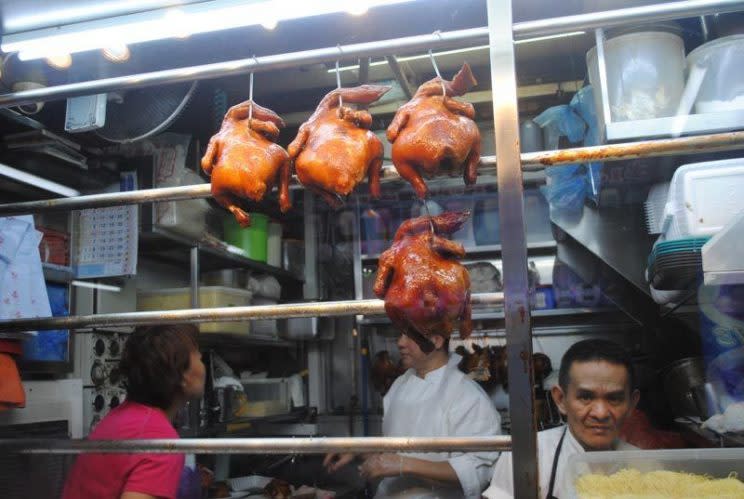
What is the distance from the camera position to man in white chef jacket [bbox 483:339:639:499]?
2.74 metres

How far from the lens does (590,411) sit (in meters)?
2.74

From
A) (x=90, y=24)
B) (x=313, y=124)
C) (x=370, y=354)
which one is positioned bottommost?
(x=370, y=354)

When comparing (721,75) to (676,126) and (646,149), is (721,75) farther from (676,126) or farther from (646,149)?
(646,149)

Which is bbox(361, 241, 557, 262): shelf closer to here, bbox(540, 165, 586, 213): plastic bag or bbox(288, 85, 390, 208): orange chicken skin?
bbox(540, 165, 586, 213): plastic bag

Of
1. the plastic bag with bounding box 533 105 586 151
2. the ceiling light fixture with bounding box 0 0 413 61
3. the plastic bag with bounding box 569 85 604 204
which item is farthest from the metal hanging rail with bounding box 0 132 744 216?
the plastic bag with bounding box 533 105 586 151

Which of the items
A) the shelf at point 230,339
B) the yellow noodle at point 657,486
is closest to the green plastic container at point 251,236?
the shelf at point 230,339

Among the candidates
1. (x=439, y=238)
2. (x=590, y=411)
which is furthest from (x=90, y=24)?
(x=590, y=411)

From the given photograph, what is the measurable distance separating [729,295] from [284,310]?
7.15 feet

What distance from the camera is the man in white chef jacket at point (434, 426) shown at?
3.53 meters

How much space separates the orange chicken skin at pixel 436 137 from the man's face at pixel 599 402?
55.6 inches

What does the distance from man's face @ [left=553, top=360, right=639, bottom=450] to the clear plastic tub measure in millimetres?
936

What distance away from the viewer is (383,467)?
11.7ft

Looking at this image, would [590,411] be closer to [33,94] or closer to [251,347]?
[33,94]

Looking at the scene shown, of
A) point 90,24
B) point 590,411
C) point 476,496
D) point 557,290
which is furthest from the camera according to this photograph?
point 557,290
